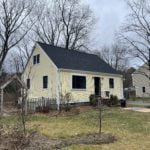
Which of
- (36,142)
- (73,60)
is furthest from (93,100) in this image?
(36,142)

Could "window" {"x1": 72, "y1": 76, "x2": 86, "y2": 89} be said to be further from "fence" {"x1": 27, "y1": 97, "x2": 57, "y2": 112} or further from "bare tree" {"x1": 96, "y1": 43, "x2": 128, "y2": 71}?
"bare tree" {"x1": 96, "y1": 43, "x2": 128, "y2": 71}

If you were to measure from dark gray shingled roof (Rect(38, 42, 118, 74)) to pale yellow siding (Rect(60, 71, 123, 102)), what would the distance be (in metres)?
0.49

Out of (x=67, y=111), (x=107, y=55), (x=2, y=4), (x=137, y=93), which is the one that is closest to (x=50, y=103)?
(x=67, y=111)

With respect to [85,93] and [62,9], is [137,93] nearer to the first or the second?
[62,9]

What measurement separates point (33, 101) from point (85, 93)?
492 centimetres

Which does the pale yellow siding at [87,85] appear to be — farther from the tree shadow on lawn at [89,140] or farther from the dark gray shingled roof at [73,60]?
the tree shadow on lawn at [89,140]

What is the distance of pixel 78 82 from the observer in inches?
973

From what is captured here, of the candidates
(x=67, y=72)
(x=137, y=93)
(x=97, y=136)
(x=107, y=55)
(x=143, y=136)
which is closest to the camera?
(x=97, y=136)

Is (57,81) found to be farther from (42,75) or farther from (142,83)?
(142,83)

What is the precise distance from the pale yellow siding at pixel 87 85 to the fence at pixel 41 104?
129 cm

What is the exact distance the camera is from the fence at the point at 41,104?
68.0 feet

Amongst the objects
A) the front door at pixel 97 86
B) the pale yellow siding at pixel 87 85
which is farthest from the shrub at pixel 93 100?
the front door at pixel 97 86

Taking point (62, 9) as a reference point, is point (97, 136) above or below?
below

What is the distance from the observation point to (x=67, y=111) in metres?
20.2
